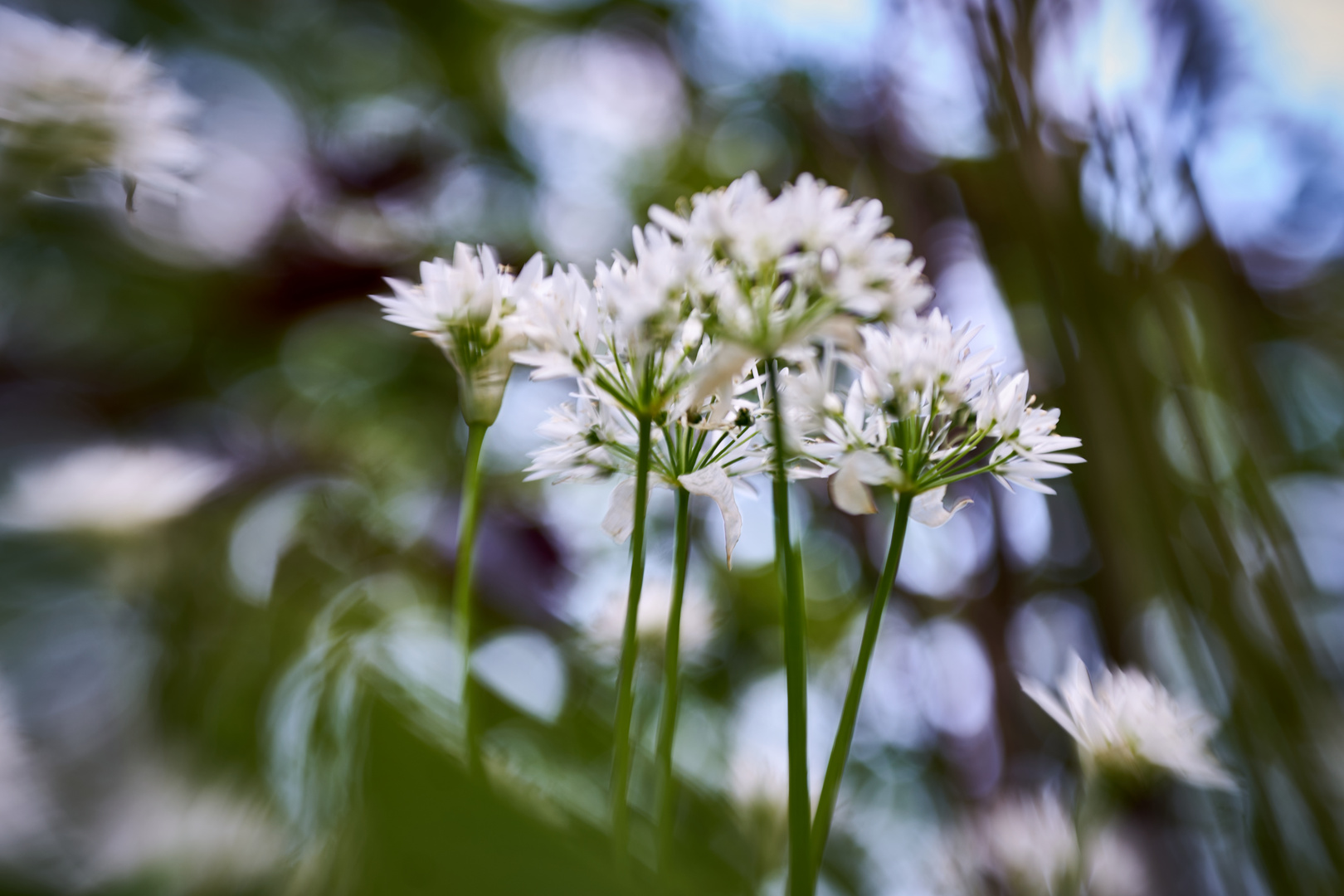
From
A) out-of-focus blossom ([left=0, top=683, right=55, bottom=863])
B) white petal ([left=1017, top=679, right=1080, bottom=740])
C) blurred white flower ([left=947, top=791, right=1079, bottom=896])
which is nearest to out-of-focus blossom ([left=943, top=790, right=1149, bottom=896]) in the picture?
blurred white flower ([left=947, top=791, right=1079, bottom=896])

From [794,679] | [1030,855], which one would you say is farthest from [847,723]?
[1030,855]

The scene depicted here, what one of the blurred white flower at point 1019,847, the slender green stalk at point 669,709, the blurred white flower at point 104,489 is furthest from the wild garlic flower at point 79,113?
the blurred white flower at point 1019,847

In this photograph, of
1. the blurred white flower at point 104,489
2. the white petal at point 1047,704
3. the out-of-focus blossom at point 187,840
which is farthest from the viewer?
the blurred white flower at point 104,489

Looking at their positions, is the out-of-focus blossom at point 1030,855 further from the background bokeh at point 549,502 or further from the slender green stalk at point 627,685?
A: the slender green stalk at point 627,685

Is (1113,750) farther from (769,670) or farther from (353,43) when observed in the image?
(353,43)

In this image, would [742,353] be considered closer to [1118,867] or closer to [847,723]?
[847,723]

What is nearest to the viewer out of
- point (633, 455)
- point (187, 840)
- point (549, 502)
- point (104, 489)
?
point (187, 840)

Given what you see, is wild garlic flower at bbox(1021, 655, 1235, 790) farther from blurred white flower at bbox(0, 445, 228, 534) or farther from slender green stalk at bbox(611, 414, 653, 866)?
blurred white flower at bbox(0, 445, 228, 534)

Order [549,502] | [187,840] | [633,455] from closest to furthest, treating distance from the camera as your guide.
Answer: [187,840] → [633,455] → [549,502]
